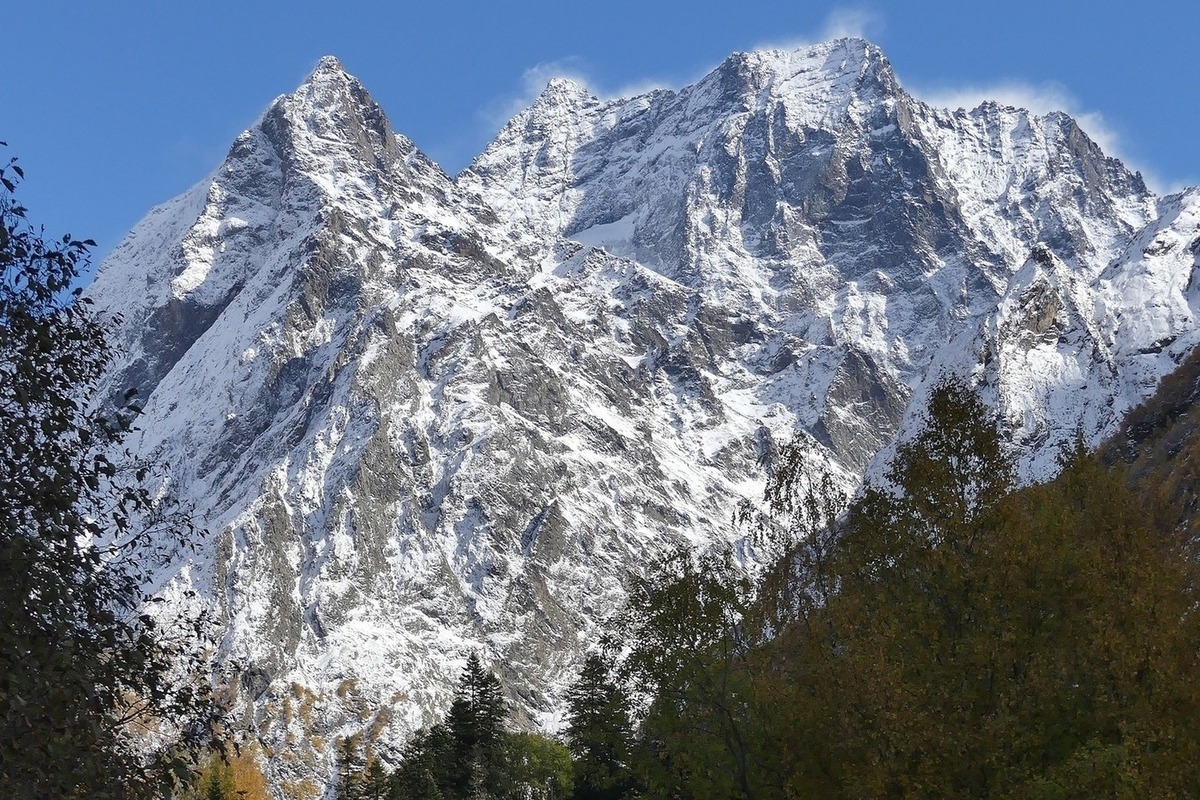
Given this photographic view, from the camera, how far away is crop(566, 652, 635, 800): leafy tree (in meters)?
52.9

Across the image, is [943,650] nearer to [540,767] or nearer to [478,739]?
[478,739]

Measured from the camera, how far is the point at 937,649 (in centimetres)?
3522

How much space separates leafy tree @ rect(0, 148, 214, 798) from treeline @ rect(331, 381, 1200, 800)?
1747 centimetres

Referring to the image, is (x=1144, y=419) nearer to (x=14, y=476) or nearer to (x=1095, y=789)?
(x=1095, y=789)

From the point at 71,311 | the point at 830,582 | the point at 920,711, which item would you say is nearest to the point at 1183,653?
the point at 920,711

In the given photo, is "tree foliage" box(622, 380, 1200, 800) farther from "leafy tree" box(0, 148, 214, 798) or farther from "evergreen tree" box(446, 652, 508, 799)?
"evergreen tree" box(446, 652, 508, 799)

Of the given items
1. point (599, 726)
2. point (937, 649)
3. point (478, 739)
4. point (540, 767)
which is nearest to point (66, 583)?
point (937, 649)

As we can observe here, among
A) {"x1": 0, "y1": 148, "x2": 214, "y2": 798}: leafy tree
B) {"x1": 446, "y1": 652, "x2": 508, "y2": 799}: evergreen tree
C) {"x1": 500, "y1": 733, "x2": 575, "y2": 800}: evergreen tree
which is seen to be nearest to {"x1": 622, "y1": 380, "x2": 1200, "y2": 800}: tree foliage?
{"x1": 0, "y1": 148, "x2": 214, "y2": 798}: leafy tree

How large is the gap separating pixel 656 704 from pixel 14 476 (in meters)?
27.3

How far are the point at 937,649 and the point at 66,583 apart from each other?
22582 millimetres

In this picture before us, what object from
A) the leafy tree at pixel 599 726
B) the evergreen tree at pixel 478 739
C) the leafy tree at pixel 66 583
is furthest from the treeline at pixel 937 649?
the evergreen tree at pixel 478 739

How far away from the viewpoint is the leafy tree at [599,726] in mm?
52906

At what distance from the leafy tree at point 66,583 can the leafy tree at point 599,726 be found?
2718 cm

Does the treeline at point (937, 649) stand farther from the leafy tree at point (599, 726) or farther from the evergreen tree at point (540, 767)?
the evergreen tree at point (540, 767)
